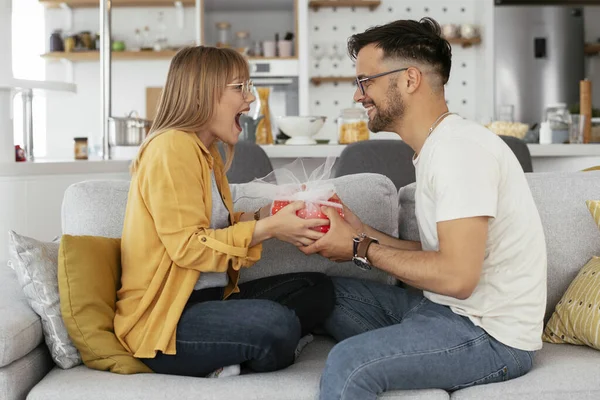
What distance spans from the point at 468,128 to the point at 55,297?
3.31 feet

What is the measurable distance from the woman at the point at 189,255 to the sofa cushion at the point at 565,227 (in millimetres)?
746

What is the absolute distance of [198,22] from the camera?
24.0 ft

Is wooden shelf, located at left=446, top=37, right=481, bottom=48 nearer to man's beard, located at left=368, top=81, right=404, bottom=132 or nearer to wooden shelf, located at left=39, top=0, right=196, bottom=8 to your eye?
wooden shelf, located at left=39, top=0, right=196, bottom=8

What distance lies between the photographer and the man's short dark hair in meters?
1.88

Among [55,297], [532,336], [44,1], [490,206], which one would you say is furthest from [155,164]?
[44,1]

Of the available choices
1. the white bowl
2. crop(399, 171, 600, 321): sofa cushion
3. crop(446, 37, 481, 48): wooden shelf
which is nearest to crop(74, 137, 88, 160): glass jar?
the white bowl

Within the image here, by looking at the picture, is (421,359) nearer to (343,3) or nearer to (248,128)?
(248,128)

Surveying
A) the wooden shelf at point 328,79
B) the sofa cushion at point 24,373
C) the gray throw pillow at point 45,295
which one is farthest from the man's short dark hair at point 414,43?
the wooden shelf at point 328,79

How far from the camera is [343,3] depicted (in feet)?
24.3

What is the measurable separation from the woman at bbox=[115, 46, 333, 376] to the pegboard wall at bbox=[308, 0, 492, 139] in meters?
5.53

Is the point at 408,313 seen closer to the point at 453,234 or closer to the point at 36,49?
the point at 453,234

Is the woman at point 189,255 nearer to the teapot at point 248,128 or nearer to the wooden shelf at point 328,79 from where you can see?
the teapot at point 248,128

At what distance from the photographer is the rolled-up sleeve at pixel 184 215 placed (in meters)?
1.76

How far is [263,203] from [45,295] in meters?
0.68
